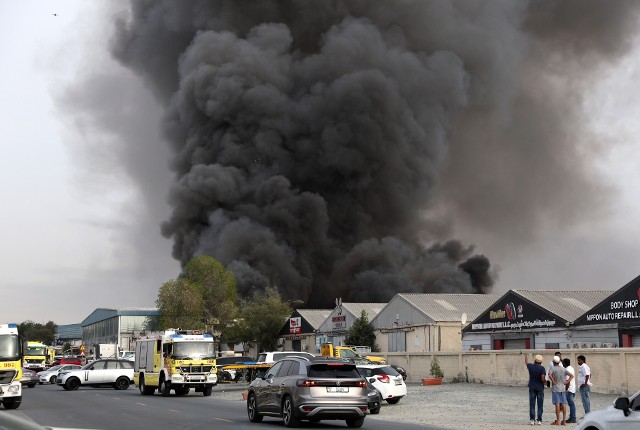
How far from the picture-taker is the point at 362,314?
2323 inches

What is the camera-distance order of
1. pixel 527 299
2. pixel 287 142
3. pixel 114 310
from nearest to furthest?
pixel 527 299 → pixel 287 142 → pixel 114 310

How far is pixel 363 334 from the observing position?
58.6 m

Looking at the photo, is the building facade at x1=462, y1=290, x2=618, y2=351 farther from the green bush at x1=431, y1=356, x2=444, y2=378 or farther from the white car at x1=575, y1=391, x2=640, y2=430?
the white car at x1=575, y1=391, x2=640, y2=430

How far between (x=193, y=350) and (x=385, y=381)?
915 centimetres

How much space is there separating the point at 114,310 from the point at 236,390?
75074 millimetres

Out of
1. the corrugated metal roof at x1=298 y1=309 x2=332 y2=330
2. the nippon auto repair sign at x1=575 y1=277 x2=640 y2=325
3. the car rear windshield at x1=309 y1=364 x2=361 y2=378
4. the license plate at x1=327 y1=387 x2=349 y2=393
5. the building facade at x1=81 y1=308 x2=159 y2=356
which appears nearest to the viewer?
the license plate at x1=327 y1=387 x2=349 y2=393

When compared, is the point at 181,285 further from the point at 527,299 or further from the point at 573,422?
the point at 573,422

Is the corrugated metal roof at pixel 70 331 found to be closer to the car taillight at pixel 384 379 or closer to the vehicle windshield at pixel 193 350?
the vehicle windshield at pixel 193 350

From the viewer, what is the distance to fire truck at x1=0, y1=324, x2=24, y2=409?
78.1 feet

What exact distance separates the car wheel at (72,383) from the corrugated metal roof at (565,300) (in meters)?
22.7

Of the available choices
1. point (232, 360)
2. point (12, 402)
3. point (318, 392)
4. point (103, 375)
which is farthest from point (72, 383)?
point (318, 392)

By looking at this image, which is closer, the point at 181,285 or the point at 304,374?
the point at 304,374

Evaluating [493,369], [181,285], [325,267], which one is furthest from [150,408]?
[325,267]

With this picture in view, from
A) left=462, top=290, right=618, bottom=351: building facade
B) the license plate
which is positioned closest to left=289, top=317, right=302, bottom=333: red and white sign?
left=462, top=290, right=618, bottom=351: building facade
